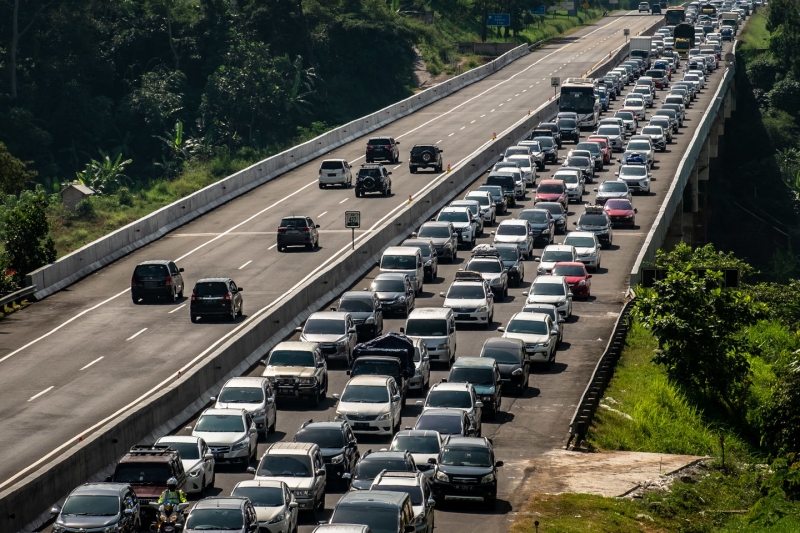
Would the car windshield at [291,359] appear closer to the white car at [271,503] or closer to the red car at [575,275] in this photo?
the white car at [271,503]

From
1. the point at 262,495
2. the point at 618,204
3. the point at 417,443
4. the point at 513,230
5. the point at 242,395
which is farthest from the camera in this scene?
the point at 618,204

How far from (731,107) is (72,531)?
124871 millimetres

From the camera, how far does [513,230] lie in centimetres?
6094

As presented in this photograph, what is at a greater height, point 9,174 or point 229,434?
point 9,174

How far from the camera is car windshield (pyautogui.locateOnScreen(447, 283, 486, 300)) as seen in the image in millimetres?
49719

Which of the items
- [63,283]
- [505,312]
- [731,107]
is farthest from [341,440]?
[731,107]

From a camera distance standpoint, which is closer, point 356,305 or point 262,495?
point 262,495

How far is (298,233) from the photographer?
60.3m

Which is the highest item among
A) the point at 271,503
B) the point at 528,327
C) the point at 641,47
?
the point at 641,47

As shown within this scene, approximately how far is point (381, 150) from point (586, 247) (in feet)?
86.8

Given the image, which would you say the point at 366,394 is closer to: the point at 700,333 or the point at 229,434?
the point at 229,434

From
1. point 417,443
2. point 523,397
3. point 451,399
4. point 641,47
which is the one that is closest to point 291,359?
point 451,399

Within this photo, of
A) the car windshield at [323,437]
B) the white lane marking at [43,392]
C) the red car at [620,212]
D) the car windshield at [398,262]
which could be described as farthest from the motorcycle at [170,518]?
the red car at [620,212]

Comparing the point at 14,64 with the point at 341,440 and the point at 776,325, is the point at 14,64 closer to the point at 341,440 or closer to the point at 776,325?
the point at 776,325
